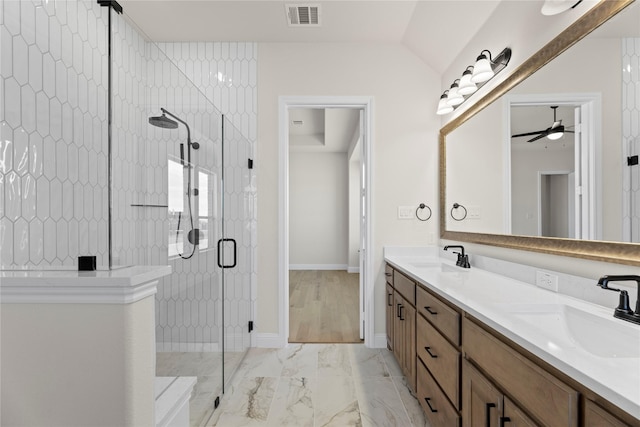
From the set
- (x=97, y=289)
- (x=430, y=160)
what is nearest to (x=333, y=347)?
(x=430, y=160)

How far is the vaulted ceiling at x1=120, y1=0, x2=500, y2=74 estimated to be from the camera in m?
2.44

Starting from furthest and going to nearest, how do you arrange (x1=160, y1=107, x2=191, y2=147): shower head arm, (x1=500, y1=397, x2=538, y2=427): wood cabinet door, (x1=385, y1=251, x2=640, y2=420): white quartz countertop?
(x1=160, y1=107, x2=191, y2=147): shower head arm < (x1=500, y1=397, x2=538, y2=427): wood cabinet door < (x1=385, y1=251, x2=640, y2=420): white quartz countertop

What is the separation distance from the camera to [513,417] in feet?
3.32

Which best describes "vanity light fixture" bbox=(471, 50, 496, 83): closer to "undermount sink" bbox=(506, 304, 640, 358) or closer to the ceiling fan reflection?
the ceiling fan reflection

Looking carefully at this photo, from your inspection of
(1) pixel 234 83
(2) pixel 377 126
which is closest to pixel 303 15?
(1) pixel 234 83

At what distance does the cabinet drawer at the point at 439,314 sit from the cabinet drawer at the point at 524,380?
0.12 metres

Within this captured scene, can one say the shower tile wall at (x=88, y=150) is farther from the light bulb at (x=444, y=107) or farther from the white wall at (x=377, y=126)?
the light bulb at (x=444, y=107)

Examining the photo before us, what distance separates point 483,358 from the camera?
121cm

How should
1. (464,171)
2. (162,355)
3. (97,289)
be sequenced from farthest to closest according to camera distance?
(464,171)
(162,355)
(97,289)

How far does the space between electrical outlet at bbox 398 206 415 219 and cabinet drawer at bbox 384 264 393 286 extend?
48 centimetres

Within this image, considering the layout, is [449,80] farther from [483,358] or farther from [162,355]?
[162,355]

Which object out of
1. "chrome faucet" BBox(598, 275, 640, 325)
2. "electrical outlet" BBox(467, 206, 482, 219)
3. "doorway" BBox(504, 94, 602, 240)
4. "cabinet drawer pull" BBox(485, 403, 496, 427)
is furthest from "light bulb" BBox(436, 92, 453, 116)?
"cabinet drawer pull" BBox(485, 403, 496, 427)

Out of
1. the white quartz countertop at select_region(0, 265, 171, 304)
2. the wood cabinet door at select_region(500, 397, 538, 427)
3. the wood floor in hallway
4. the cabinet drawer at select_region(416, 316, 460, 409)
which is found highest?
the white quartz countertop at select_region(0, 265, 171, 304)

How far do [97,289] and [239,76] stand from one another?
2620 mm
